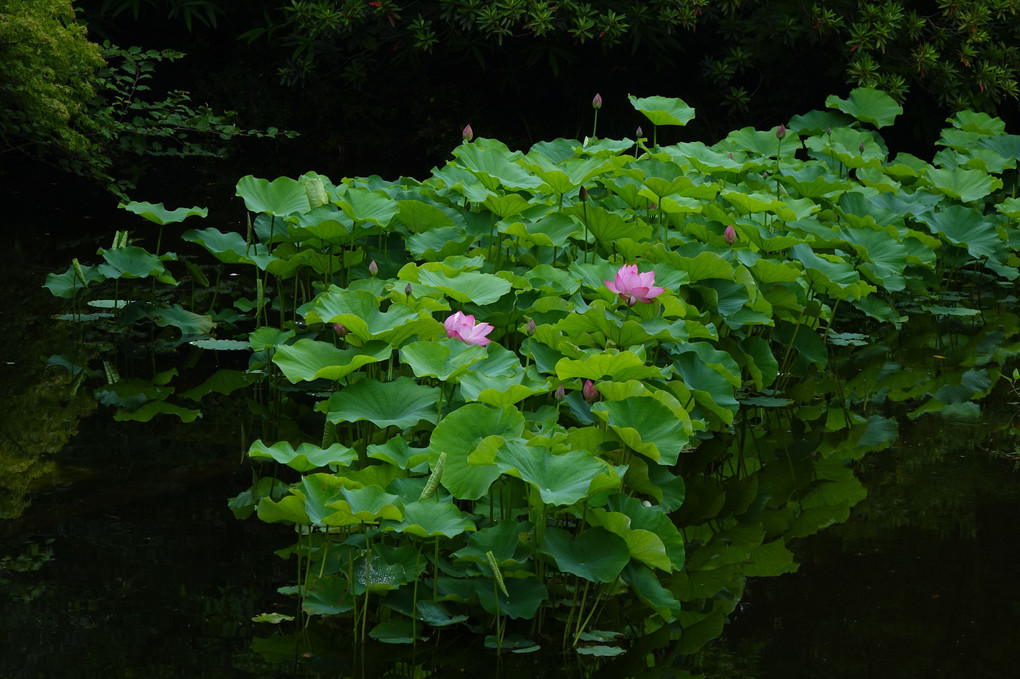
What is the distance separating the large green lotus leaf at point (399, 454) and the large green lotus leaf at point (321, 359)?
202 millimetres

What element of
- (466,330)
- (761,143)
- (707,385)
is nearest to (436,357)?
(466,330)

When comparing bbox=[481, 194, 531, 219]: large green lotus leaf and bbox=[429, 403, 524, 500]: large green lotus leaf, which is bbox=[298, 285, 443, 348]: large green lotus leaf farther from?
bbox=[481, 194, 531, 219]: large green lotus leaf

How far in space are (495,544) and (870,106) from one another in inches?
137

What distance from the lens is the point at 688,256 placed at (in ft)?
9.86

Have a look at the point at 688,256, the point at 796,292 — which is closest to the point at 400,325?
the point at 688,256

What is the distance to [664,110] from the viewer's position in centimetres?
369

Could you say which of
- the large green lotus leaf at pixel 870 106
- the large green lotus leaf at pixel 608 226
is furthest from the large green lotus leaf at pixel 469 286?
the large green lotus leaf at pixel 870 106

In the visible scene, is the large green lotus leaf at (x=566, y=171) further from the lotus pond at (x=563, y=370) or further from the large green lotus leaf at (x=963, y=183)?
the large green lotus leaf at (x=963, y=183)

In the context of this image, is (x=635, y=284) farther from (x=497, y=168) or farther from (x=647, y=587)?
(x=497, y=168)

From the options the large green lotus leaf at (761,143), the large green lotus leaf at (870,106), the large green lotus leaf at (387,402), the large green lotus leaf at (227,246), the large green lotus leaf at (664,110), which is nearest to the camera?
the large green lotus leaf at (387,402)

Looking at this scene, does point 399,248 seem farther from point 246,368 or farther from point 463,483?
point 463,483

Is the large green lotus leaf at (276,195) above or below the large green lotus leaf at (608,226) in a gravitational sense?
above

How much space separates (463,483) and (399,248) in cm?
163

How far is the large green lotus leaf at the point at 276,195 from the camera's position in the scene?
3094 mm
